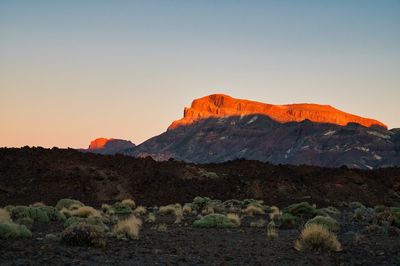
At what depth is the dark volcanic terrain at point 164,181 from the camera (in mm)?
39812

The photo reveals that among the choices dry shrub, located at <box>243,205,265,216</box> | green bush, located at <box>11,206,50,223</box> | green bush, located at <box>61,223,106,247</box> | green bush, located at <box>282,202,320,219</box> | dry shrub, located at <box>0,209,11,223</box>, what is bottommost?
green bush, located at <box>11,206,50,223</box>

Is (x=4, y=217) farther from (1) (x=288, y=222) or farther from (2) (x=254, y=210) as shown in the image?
(2) (x=254, y=210)

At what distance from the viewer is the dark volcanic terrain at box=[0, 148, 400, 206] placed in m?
39.8

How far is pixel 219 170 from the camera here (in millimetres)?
51656

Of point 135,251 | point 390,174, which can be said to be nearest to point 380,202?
point 390,174

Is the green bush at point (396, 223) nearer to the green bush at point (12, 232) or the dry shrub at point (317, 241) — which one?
the dry shrub at point (317, 241)

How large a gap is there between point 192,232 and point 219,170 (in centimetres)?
3237

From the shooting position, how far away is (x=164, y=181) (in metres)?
44.7

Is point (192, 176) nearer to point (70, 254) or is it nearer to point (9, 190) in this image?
point (9, 190)

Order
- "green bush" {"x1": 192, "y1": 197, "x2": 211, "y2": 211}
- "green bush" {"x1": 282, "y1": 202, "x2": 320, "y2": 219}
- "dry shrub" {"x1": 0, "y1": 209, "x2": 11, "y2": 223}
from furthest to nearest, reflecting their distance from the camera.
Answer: "green bush" {"x1": 192, "y1": 197, "x2": 211, "y2": 211} → "green bush" {"x1": 282, "y1": 202, "x2": 320, "y2": 219} → "dry shrub" {"x1": 0, "y1": 209, "x2": 11, "y2": 223}

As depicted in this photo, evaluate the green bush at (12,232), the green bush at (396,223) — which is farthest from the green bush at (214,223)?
the green bush at (12,232)

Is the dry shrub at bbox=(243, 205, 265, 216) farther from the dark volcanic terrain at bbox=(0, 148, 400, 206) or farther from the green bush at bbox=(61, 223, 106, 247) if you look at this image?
the green bush at bbox=(61, 223, 106, 247)

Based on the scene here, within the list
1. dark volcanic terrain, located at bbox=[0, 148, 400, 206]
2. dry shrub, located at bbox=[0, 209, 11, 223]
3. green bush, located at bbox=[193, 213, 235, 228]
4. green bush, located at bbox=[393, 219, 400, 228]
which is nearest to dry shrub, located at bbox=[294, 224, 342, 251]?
green bush, located at bbox=[193, 213, 235, 228]

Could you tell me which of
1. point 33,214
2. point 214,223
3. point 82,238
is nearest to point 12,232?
point 82,238
